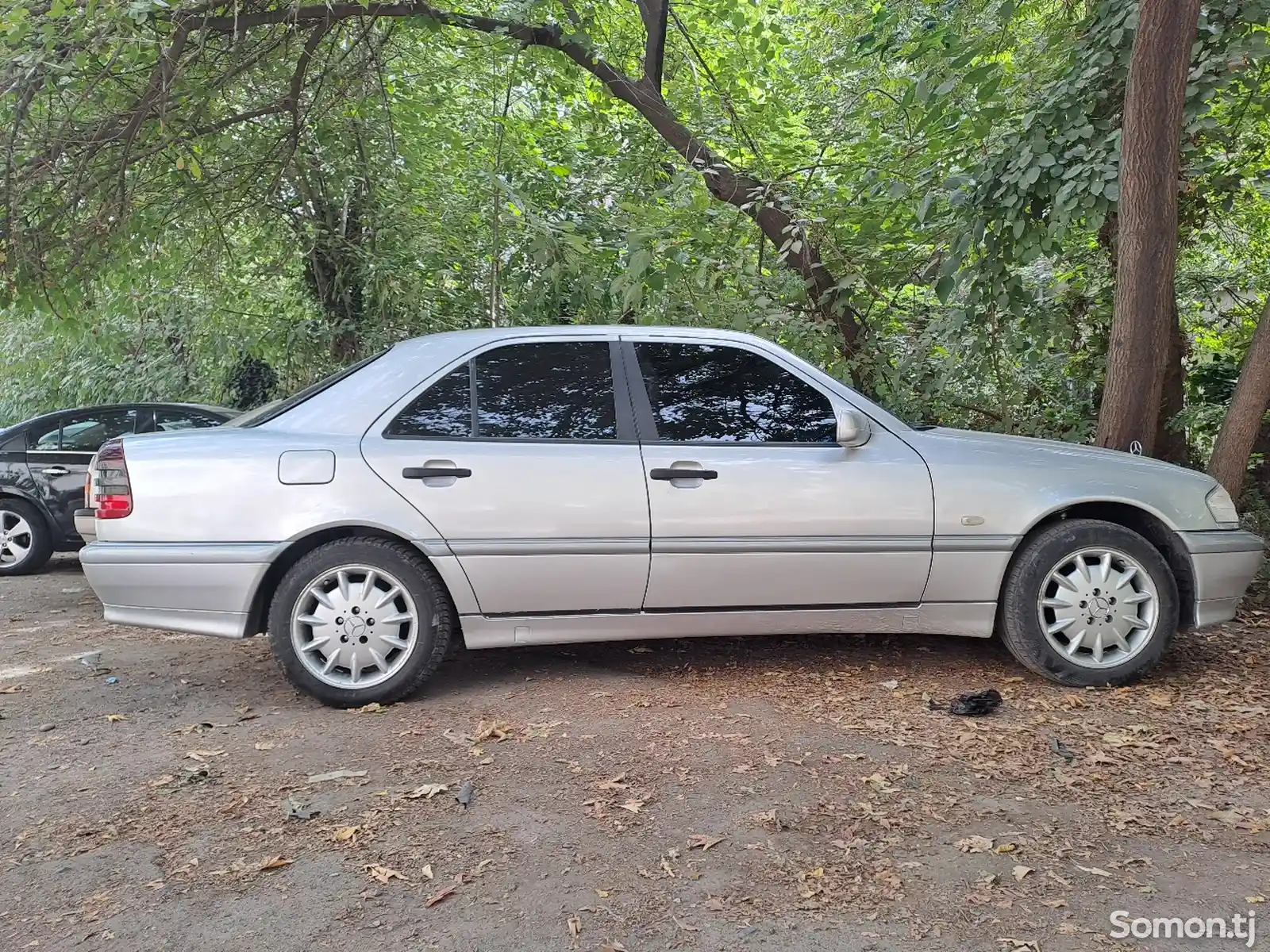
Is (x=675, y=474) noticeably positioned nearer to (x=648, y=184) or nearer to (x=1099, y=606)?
(x=1099, y=606)

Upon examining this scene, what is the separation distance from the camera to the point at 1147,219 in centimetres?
514

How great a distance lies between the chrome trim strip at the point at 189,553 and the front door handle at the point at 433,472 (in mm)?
614

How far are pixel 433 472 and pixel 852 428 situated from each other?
182 centimetres

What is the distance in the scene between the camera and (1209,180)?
6223 mm

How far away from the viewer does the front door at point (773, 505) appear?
4.14m

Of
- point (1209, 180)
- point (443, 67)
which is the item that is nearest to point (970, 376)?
point (1209, 180)

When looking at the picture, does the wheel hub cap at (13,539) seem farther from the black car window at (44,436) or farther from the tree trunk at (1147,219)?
the tree trunk at (1147,219)

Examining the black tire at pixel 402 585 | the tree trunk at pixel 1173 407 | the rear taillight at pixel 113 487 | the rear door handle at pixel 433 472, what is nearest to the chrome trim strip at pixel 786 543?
the rear door handle at pixel 433 472

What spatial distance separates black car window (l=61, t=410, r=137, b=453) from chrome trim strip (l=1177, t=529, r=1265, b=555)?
7.92m

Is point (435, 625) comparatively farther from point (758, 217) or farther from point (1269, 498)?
point (1269, 498)

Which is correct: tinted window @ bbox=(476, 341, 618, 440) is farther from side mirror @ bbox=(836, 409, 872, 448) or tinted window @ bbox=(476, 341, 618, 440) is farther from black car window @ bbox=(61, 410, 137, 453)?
black car window @ bbox=(61, 410, 137, 453)

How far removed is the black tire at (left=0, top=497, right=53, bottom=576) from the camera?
805cm

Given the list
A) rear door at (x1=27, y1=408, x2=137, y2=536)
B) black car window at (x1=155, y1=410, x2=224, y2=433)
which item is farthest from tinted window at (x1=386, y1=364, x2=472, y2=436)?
Result: rear door at (x1=27, y1=408, x2=137, y2=536)

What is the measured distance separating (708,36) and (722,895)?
9.31 meters
